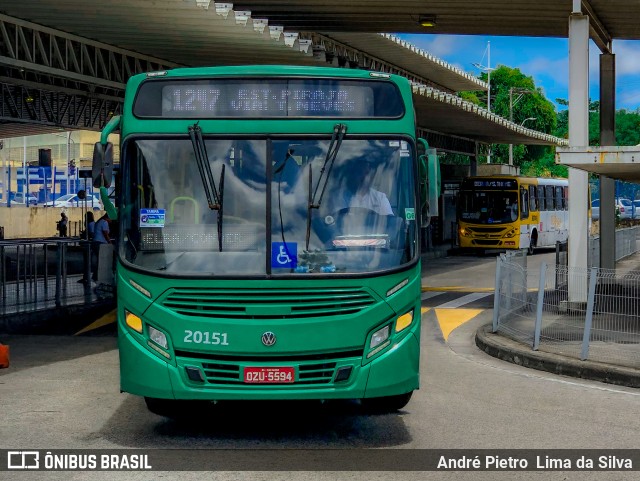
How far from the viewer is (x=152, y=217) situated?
8828 mm

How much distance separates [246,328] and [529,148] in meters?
93.0

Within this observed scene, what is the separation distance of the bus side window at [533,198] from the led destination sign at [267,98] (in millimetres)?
32467

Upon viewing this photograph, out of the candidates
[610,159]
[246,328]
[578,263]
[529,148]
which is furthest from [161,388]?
[529,148]

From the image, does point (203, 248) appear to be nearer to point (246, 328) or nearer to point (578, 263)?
point (246, 328)

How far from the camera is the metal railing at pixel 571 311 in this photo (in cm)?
1265

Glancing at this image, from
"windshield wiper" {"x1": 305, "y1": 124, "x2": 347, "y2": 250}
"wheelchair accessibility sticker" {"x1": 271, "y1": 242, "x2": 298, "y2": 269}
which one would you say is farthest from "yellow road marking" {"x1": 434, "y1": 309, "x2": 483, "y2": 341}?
"wheelchair accessibility sticker" {"x1": 271, "y1": 242, "x2": 298, "y2": 269}

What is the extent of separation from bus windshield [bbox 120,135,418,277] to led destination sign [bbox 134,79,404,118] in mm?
257

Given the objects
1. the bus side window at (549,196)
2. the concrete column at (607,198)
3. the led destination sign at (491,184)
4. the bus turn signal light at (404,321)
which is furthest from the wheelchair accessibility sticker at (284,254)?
the bus side window at (549,196)

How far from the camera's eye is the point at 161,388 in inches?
332

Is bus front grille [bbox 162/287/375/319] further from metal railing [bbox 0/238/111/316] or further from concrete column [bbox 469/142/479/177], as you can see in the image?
concrete column [bbox 469/142/479/177]

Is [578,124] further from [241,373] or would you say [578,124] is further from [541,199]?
[541,199]

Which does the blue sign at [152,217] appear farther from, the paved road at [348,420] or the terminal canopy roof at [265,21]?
the terminal canopy roof at [265,21]

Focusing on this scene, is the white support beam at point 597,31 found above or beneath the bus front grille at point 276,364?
above

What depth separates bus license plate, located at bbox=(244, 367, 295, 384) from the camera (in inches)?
327
